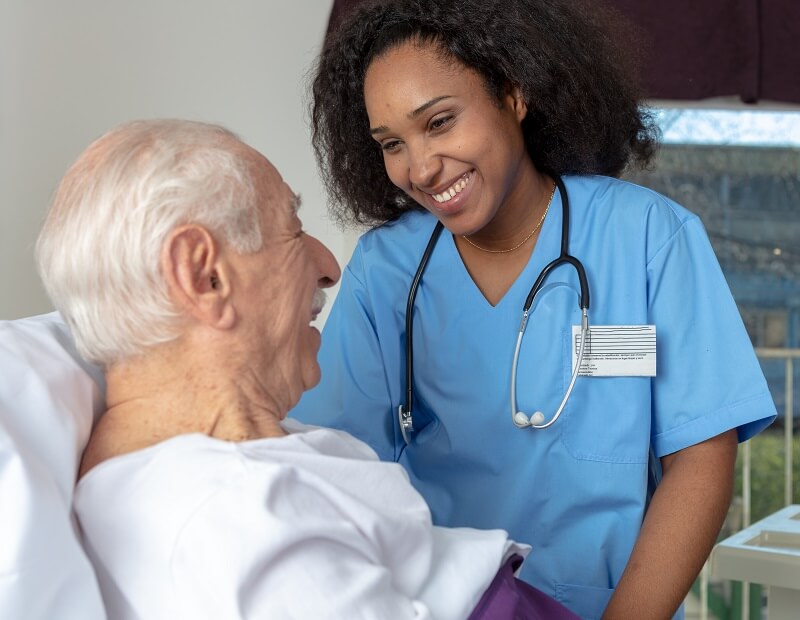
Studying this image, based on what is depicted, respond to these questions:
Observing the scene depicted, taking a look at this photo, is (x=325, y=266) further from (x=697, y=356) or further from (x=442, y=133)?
(x=697, y=356)

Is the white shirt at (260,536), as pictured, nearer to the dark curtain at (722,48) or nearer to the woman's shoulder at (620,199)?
the woman's shoulder at (620,199)

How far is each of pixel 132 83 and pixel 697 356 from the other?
6.01 feet

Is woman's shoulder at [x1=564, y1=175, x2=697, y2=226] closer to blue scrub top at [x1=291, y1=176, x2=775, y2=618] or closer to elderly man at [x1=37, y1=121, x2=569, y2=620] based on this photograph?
blue scrub top at [x1=291, y1=176, x2=775, y2=618]

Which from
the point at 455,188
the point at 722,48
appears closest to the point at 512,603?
the point at 455,188

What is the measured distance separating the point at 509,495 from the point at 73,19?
1.74 metres

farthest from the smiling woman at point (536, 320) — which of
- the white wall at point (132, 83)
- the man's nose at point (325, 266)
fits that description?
the white wall at point (132, 83)

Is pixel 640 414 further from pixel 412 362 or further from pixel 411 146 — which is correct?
pixel 411 146

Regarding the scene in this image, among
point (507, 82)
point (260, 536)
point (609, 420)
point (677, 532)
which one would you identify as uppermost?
point (507, 82)

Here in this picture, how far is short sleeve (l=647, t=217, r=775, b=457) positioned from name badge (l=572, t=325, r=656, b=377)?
0.12ft

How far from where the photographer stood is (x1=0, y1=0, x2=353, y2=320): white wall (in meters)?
2.27

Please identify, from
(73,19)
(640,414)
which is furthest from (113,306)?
(73,19)

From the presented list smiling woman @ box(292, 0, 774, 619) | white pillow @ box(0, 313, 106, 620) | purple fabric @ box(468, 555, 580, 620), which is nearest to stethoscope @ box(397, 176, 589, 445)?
smiling woman @ box(292, 0, 774, 619)

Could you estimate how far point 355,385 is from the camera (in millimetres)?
1486

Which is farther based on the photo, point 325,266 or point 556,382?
point 556,382
